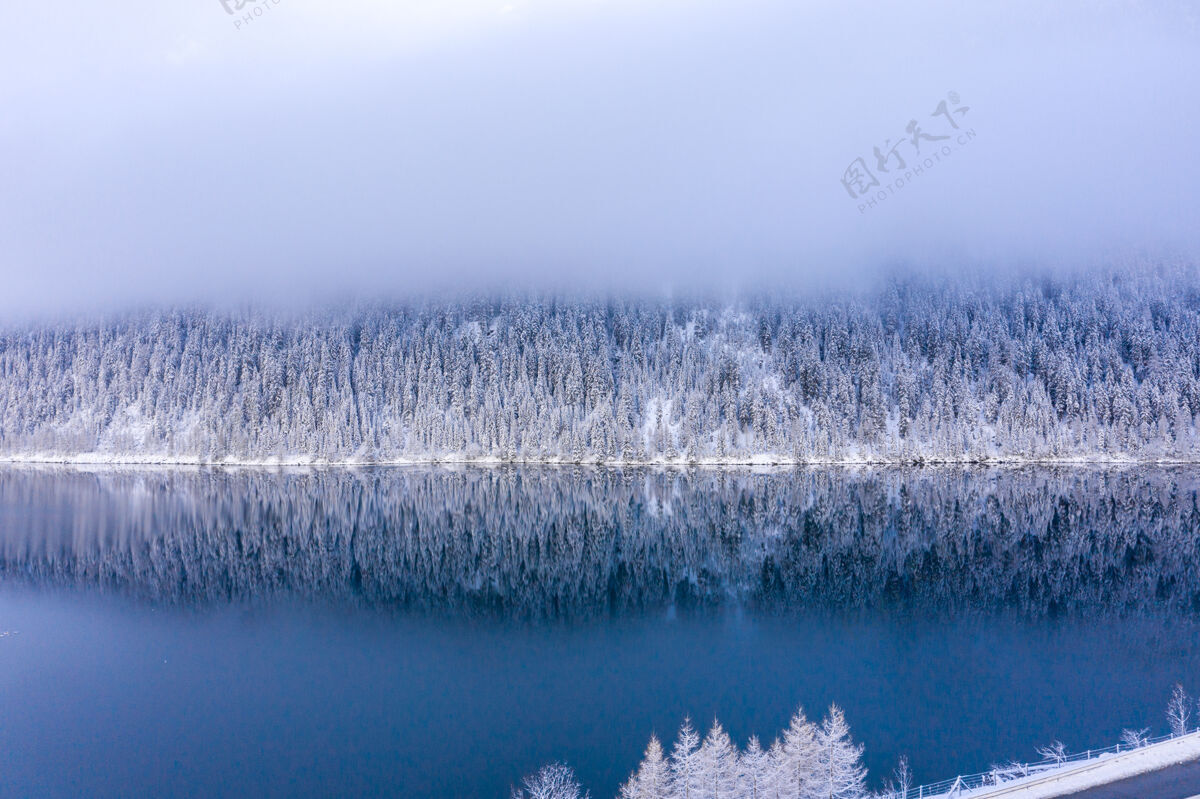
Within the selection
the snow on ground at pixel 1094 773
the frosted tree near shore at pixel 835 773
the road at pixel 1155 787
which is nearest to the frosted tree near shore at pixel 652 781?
the frosted tree near shore at pixel 835 773

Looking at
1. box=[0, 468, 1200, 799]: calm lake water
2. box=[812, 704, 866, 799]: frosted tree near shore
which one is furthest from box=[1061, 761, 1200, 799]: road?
box=[0, 468, 1200, 799]: calm lake water

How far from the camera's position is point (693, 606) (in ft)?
211

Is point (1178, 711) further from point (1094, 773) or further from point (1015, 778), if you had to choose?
point (1094, 773)

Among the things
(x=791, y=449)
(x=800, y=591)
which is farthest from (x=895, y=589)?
(x=791, y=449)

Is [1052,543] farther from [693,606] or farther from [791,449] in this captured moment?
[791,449]

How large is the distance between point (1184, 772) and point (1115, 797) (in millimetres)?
3885

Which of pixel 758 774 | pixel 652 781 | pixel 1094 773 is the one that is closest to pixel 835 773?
pixel 758 774

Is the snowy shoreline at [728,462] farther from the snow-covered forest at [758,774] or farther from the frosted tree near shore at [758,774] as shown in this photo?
the frosted tree near shore at [758,774]

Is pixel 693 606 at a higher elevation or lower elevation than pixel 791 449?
lower

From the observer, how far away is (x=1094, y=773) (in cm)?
2556

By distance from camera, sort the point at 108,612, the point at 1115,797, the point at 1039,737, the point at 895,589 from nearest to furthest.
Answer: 1. the point at 1115,797
2. the point at 1039,737
3. the point at 108,612
4. the point at 895,589

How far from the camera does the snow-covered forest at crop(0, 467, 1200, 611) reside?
6706cm

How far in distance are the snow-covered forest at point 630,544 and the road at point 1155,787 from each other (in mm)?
38691

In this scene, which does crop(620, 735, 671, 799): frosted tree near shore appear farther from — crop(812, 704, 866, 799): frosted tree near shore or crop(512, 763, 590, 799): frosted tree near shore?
crop(812, 704, 866, 799): frosted tree near shore
